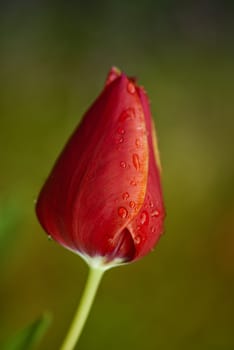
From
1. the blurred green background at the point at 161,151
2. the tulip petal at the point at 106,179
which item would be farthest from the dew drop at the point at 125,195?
the blurred green background at the point at 161,151

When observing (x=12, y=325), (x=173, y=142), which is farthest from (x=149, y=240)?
(x=173, y=142)

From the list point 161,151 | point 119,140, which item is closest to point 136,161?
point 119,140

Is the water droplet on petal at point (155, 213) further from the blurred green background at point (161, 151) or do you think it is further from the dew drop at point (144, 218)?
the blurred green background at point (161, 151)

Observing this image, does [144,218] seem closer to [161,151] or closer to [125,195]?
[125,195]

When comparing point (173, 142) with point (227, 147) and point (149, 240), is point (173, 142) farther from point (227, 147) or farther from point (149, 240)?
point (149, 240)

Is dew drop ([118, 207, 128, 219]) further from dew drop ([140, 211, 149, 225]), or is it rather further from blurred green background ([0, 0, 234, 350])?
blurred green background ([0, 0, 234, 350])

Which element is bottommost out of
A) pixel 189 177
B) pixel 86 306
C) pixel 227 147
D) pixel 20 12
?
pixel 86 306

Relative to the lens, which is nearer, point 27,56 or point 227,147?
point 227,147
